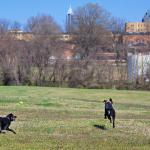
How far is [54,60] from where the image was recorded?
2948 inches

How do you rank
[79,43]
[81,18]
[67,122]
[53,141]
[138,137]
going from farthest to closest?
[81,18] → [79,43] → [67,122] → [138,137] → [53,141]

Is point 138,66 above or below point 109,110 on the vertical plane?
above

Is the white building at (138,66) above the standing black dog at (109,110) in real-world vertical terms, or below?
above

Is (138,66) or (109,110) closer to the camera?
(109,110)

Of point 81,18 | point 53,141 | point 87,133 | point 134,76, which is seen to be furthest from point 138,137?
point 81,18

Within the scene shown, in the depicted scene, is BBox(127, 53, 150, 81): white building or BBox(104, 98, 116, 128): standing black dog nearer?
BBox(104, 98, 116, 128): standing black dog

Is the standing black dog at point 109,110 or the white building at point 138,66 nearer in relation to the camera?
the standing black dog at point 109,110

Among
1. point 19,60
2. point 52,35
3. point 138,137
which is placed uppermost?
point 52,35

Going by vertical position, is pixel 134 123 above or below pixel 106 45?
below

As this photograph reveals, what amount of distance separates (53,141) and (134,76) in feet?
182

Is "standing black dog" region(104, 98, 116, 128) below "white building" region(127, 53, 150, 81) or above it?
below

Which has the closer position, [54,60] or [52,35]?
[54,60]

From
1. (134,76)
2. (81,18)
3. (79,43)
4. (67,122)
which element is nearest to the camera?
(67,122)

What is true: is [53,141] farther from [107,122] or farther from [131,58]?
[131,58]
